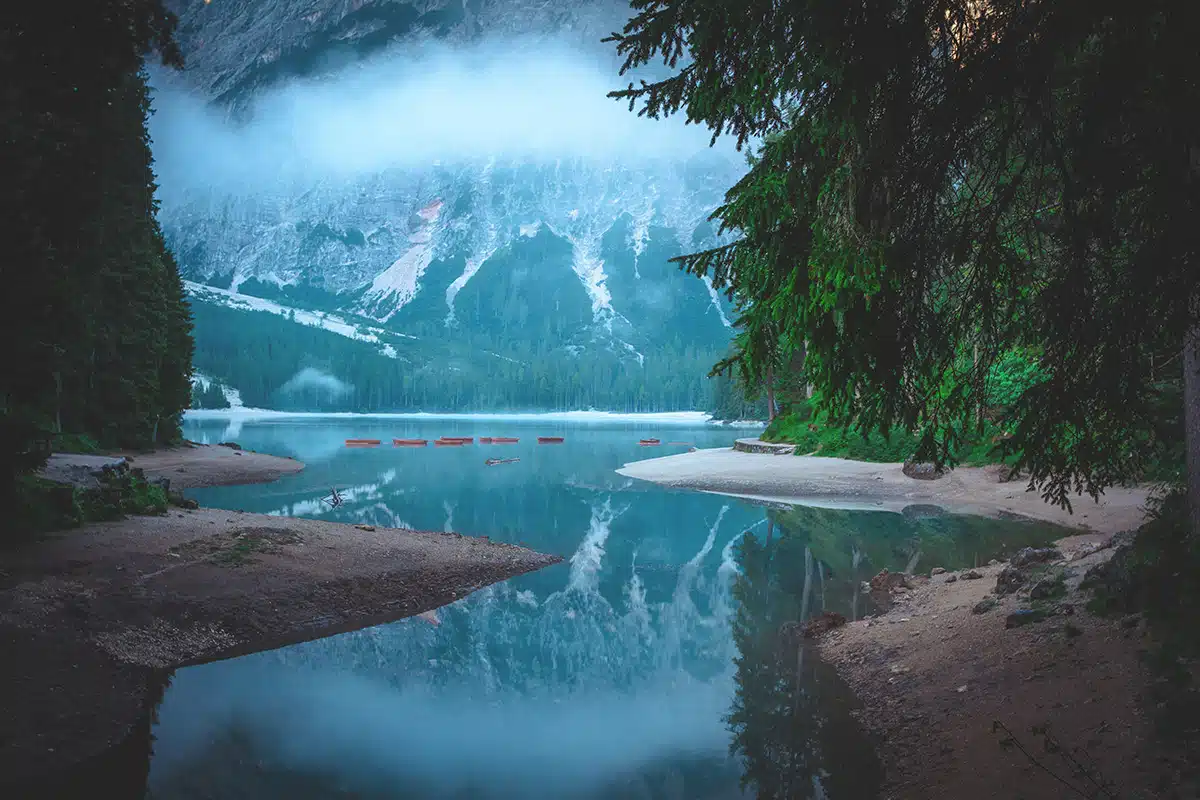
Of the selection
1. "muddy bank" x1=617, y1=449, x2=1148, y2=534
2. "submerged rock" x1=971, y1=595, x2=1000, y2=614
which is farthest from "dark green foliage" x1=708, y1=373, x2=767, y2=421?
"submerged rock" x1=971, y1=595, x2=1000, y2=614

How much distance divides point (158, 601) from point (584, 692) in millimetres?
7603

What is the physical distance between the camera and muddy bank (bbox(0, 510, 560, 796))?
814cm

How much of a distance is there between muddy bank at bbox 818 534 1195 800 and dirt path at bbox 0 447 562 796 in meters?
8.86

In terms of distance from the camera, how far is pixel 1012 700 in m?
7.05

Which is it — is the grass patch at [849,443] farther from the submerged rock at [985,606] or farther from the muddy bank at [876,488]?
the submerged rock at [985,606]

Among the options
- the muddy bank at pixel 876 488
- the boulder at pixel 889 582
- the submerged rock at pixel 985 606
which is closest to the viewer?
the submerged rock at pixel 985 606

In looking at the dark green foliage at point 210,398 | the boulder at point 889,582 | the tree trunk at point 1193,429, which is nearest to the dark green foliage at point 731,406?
the boulder at point 889,582

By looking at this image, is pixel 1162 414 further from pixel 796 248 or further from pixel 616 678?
pixel 616 678

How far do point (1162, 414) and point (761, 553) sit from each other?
43.3ft

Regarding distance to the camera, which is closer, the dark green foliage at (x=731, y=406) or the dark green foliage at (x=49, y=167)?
the dark green foliage at (x=49, y=167)

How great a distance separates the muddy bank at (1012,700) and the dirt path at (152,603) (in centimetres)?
886

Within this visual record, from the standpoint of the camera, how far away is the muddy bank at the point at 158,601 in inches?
320

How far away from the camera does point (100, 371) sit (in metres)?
37.0

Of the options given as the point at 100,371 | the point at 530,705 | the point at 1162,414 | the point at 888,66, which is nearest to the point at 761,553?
the point at 530,705
